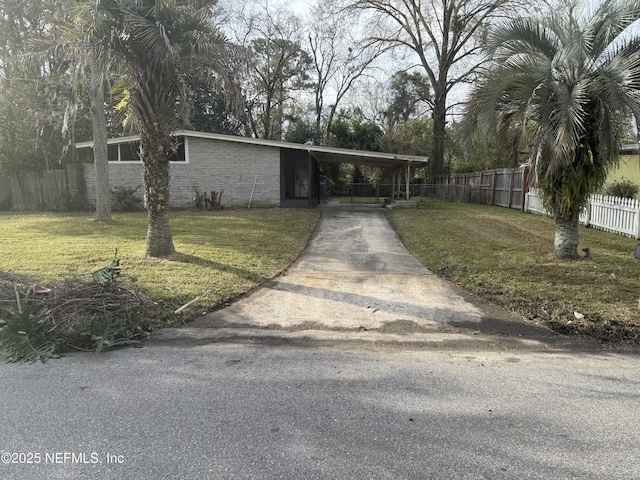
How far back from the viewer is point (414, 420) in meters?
2.82

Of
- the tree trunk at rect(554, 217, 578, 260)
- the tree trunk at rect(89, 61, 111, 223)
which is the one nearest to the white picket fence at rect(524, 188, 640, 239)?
the tree trunk at rect(554, 217, 578, 260)

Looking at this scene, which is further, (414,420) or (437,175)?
(437,175)

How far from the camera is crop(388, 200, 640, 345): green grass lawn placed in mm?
5016

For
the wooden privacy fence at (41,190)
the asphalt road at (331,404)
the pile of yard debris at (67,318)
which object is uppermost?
the wooden privacy fence at (41,190)

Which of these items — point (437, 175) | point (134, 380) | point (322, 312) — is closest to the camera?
point (134, 380)

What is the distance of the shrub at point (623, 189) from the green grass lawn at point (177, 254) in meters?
10.4

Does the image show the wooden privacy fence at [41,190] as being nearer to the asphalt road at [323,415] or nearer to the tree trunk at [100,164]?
the tree trunk at [100,164]

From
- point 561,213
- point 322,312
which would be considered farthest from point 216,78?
point 561,213

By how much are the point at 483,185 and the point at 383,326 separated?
2076 cm

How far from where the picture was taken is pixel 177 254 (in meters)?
8.25

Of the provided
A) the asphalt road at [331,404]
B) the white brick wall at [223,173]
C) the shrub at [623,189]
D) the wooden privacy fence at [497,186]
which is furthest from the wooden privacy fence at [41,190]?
the shrub at [623,189]

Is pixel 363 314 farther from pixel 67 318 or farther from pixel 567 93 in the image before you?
pixel 567 93

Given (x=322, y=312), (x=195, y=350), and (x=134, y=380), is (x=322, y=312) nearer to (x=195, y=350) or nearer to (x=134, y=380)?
(x=195, y=350)

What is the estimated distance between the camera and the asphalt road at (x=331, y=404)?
7.73ft
